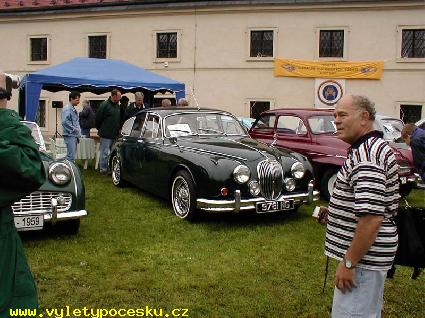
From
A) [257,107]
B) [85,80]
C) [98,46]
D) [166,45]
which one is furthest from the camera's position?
[98,46]

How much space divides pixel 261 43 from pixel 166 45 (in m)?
4.37

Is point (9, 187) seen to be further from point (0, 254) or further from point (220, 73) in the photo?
point (220, 73)

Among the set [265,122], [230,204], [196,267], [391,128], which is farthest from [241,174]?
[391,128]

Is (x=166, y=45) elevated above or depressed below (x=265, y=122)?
above

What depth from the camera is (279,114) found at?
358 inches

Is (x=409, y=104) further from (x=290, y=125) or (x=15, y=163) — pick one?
(x=15, y=163)

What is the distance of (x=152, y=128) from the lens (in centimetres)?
762

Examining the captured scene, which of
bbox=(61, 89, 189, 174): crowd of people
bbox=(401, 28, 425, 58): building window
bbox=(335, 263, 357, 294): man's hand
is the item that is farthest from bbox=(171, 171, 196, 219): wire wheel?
bbox=(401, 28, 425, 58): building window

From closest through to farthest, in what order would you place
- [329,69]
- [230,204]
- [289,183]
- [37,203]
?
1. [37,203]
2. [230,204]
3. [289,183]
4. [329,69]

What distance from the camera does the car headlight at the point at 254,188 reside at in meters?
5.96

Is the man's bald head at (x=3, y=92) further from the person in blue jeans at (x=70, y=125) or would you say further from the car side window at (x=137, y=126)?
the person in blue jeans at (x=70, y=125)

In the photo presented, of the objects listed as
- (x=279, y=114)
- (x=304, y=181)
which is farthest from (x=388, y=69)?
(x=304, y=181)

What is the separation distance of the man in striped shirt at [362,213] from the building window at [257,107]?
17974mm

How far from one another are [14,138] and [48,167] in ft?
11.5
